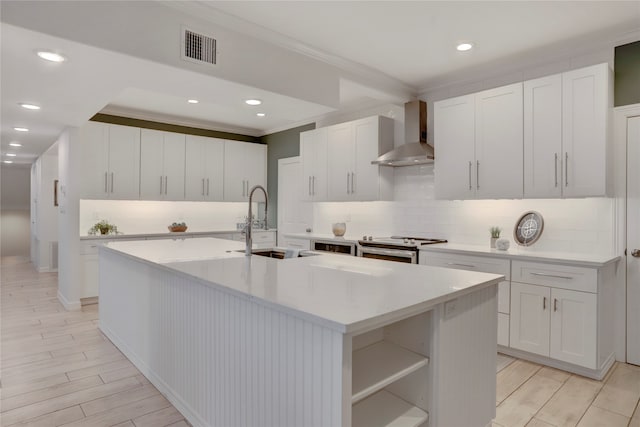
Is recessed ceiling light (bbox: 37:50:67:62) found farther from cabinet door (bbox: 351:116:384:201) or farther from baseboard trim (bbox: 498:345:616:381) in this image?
baseboard trim (bbox: 498:345:616:381)

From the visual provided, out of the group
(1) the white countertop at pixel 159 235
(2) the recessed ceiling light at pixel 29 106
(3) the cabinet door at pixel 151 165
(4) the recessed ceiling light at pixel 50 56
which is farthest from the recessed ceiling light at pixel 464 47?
(3) the cabinet door at pixel 151 165

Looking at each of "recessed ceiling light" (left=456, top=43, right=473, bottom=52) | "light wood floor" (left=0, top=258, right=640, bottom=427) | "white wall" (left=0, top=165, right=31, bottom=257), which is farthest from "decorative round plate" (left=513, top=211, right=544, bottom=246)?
"white wall" (left=0, top=165, right=31, bottom=257)

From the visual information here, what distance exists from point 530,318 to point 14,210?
44.7 ft

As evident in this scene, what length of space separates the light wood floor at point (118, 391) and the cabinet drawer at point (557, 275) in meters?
0.70

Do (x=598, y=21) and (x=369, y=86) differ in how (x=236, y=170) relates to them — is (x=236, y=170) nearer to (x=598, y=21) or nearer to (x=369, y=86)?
(x=369, y=86)

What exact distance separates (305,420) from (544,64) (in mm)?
3822

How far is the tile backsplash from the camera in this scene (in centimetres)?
337

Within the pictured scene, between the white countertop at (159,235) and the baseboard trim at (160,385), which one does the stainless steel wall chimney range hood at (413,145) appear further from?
the baseboard trim at (160,385)

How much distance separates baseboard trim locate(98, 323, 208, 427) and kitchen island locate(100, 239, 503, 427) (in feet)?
0.04

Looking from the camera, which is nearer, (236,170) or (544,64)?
(544,64)

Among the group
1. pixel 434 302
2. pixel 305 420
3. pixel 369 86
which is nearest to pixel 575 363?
pixel 434 302

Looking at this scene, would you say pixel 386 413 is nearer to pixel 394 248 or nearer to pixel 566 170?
pixel 394 248

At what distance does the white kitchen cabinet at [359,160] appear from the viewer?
471 centimetres

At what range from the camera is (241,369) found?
1835 mm
